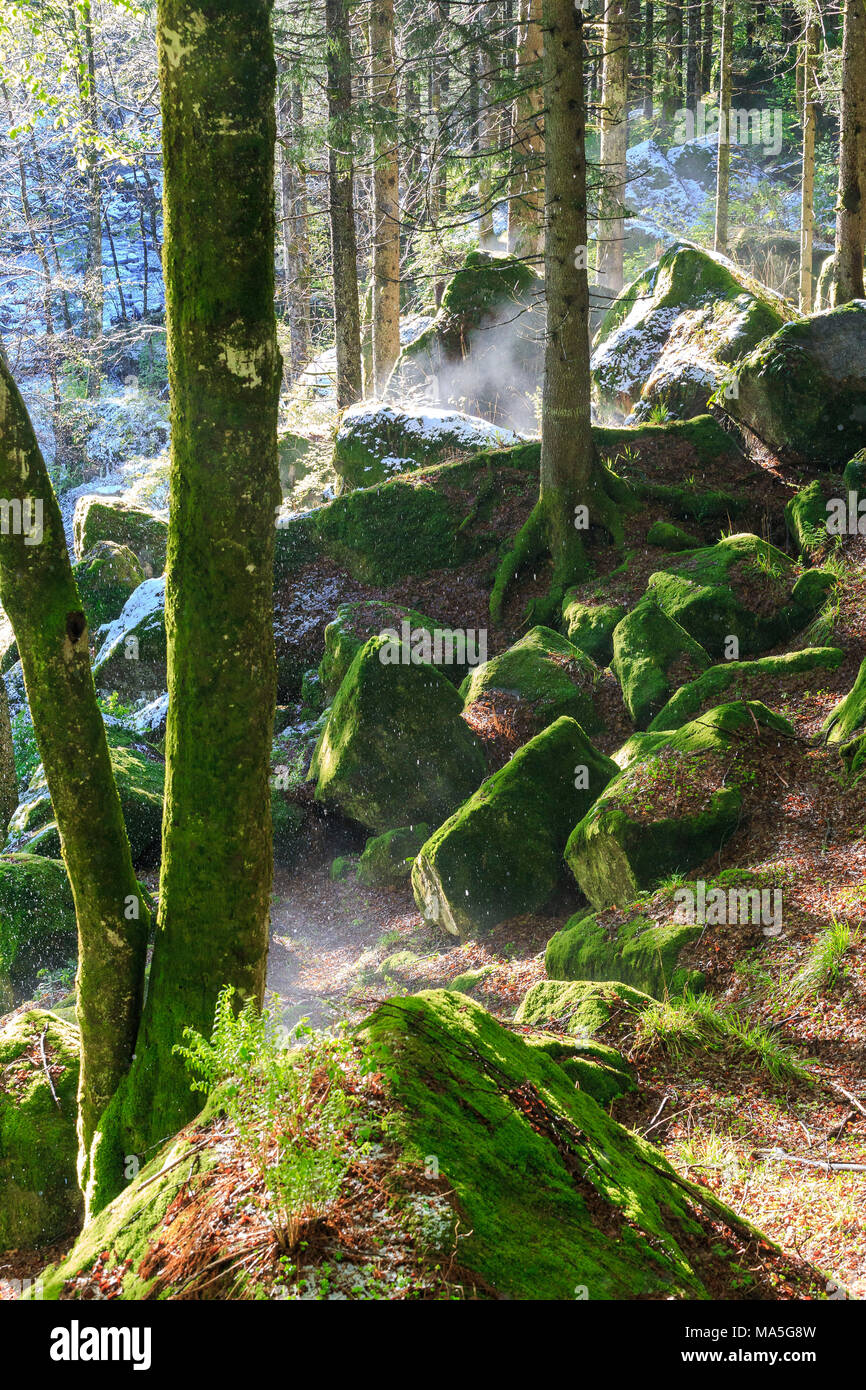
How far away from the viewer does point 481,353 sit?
18.8m

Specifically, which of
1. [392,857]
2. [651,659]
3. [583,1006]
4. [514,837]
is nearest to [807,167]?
[651,659]

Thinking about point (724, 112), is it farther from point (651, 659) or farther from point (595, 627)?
point (651, 659)

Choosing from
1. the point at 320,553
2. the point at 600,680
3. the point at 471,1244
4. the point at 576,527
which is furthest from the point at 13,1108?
the point at 320,553

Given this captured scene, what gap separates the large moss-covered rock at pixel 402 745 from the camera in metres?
9.55

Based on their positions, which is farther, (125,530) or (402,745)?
(125,530)

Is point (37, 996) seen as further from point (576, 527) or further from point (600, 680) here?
point (576, 527)

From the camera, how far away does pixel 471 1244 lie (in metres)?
2.35

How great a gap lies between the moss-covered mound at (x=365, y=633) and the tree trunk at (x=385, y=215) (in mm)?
6595

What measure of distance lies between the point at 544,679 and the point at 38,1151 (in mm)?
6209

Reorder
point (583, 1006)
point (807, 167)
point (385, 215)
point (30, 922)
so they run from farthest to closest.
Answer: point (807, 167)
point (385, 215)
point (30, 922)
point (583, 1006)

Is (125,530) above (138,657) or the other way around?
above

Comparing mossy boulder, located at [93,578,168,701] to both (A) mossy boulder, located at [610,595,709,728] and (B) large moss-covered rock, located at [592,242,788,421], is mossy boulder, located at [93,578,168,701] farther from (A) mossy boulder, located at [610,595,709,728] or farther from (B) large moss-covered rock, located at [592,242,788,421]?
(B) large moss-covered rock, located at [592,242,788,421]

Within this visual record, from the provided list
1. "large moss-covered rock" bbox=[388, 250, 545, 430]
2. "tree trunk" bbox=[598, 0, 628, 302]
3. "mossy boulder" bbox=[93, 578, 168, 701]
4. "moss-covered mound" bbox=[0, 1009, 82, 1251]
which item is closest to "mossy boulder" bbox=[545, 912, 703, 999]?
"moss-covered mound" bbox=[0, 1009, 82, 1251]

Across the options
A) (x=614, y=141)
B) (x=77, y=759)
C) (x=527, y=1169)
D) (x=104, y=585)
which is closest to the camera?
(x=527, y=1169)
